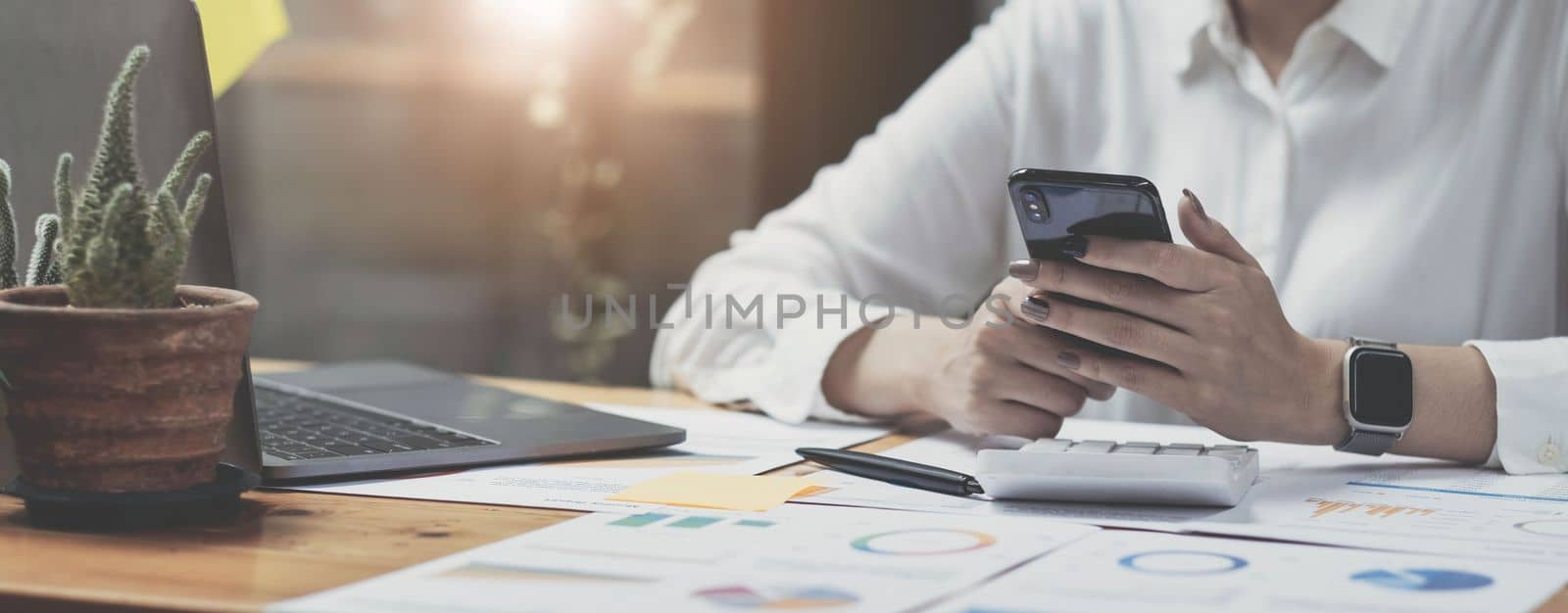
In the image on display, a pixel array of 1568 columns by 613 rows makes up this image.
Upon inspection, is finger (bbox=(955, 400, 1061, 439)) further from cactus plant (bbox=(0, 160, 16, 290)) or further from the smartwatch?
cactus plant (bbox=(0, 160, 16, 290))

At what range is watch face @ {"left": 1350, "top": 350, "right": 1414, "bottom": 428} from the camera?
33.1 inches

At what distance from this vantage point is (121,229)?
0.57 meters

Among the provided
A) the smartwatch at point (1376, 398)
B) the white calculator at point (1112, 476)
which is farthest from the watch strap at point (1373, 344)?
the white calculator at point (1112, 476)

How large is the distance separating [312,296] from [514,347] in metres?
0.43

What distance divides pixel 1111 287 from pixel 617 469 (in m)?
0.31

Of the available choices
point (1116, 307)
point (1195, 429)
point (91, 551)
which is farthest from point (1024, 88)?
point (91, 551)

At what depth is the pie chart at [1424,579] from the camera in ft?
1.73

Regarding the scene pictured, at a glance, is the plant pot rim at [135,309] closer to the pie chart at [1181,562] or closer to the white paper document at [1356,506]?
the white paper document at [1356,506]

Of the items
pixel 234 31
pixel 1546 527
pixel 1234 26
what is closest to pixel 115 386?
pixel 234 31

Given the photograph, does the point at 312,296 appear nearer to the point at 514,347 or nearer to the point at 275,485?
the point at 514,347

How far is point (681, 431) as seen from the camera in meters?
0.89

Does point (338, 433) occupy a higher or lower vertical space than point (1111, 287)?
lower

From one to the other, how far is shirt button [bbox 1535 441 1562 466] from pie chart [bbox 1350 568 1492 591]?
0.35m

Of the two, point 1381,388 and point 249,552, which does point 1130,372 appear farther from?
point 249,552
